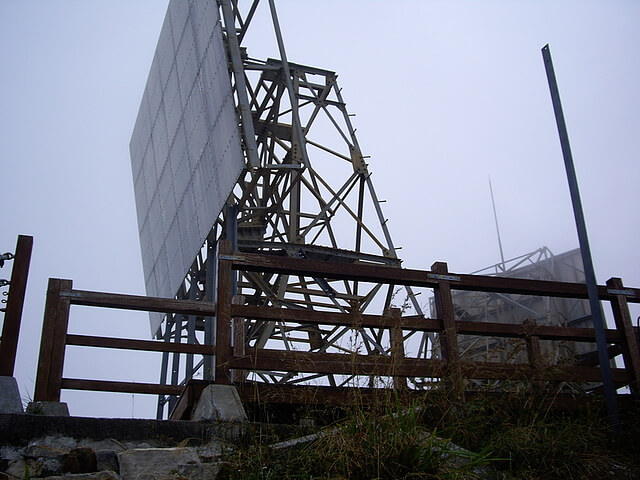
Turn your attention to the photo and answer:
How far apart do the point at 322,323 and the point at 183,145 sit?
32.7ft

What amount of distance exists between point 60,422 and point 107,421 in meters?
0.27

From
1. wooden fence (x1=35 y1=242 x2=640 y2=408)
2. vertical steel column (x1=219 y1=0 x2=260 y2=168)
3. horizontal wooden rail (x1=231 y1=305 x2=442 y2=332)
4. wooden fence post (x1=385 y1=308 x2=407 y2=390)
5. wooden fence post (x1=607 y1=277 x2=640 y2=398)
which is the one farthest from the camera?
vertical steel column (x1=219 y1=0 x2=260 y2=168)

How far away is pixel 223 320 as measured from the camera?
18.1 ft

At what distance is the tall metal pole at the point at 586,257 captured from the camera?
5582 mm

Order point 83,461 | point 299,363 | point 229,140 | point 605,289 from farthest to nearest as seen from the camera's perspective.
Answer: point 229,140, point 605,289, point 299,363, point 83,461

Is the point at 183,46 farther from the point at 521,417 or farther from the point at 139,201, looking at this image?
the point at 521,417

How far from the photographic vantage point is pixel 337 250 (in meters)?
13.0

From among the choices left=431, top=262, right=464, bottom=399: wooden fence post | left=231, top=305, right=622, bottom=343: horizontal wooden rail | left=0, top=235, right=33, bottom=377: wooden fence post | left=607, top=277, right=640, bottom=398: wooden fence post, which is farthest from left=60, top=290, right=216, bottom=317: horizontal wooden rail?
left=607, top=277, right=640, bottom=398: wooden fence post

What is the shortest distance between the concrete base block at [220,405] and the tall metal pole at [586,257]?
2592 mm

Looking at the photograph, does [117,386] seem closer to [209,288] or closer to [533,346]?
→ [533,346]

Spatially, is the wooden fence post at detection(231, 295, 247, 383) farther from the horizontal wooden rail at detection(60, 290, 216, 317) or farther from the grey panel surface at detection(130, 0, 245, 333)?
the grey panel surface at detection(130, 0, 245, 333)

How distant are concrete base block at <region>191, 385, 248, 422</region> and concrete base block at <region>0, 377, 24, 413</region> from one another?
114 centimetres

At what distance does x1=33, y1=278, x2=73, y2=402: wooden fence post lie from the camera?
5.45m

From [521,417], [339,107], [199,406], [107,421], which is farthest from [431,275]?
[339,107]
